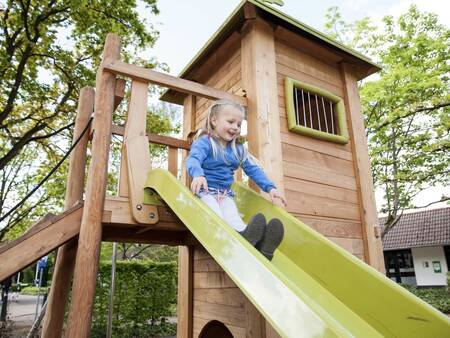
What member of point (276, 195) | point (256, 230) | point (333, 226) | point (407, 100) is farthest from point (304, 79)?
point (407, 100)

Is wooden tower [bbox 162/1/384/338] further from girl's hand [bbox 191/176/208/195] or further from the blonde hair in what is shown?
girl's hand [bbox 191/176/208/195]

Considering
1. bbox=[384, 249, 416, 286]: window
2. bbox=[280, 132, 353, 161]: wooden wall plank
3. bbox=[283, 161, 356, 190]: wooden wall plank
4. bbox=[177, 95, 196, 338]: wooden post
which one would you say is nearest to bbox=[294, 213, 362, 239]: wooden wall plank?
bbox=[283, 161, 356, 190]: wooden wall plank

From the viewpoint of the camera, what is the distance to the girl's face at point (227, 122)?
2898 millimetres

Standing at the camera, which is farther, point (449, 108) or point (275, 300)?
point (449, 108)

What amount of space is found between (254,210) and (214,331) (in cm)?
207

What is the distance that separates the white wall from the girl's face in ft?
70.9

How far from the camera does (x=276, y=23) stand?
4250 mm

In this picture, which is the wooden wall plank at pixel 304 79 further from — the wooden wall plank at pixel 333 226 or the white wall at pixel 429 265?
the white wall at pixel 429 265

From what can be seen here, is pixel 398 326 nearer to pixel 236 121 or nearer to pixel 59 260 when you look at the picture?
pixel 236 121

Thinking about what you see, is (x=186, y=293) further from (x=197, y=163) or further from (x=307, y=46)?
(x=307, y=46)

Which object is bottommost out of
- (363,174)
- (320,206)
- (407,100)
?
(320,206)

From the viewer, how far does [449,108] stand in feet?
39.2

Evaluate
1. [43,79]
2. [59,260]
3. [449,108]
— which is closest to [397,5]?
[449,108]

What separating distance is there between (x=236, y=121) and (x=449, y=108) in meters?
12.2
